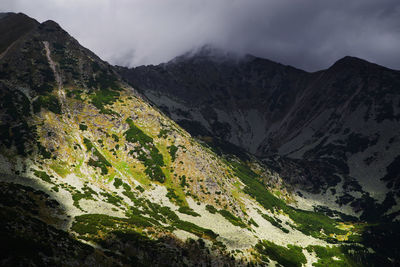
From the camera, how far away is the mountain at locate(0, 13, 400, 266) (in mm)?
42156

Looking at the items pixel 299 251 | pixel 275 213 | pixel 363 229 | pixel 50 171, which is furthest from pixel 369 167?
pixel 50 171

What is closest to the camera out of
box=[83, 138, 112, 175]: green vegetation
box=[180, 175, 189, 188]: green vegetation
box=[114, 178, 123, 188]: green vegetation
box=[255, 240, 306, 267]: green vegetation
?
box=[255, 240, 306, 267]: green vegetation

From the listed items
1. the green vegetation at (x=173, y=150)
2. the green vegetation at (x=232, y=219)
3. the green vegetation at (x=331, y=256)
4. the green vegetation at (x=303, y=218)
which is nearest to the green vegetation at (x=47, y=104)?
the green vegetation at (x=173, y=150)

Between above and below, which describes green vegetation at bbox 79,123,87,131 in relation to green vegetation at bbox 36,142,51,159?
above

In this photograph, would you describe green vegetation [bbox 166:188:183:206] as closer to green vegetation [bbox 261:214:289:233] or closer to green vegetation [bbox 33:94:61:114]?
green vegetation [bbox 261:214:289:233]

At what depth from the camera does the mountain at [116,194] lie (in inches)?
1660

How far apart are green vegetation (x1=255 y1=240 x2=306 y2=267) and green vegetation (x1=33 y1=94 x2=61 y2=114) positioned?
84.5 metres

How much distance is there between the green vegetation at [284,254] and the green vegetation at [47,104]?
8453 centimetres

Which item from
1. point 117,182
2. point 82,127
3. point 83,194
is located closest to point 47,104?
point 82,127

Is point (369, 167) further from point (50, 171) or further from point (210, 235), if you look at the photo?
point (50, 171)

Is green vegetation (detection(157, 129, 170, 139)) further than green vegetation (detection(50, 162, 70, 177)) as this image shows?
Yes

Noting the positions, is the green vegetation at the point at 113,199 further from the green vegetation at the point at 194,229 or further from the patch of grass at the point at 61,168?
the green vegetation at the point at 194,229

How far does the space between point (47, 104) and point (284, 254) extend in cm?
9688

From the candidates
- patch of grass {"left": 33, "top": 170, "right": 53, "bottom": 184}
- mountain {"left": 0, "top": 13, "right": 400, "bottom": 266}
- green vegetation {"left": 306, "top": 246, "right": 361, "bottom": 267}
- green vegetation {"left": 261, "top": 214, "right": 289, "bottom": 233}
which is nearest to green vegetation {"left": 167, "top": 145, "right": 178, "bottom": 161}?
mountain {"left": 0, "top": 13, "right": 400, "bottom": 266}
